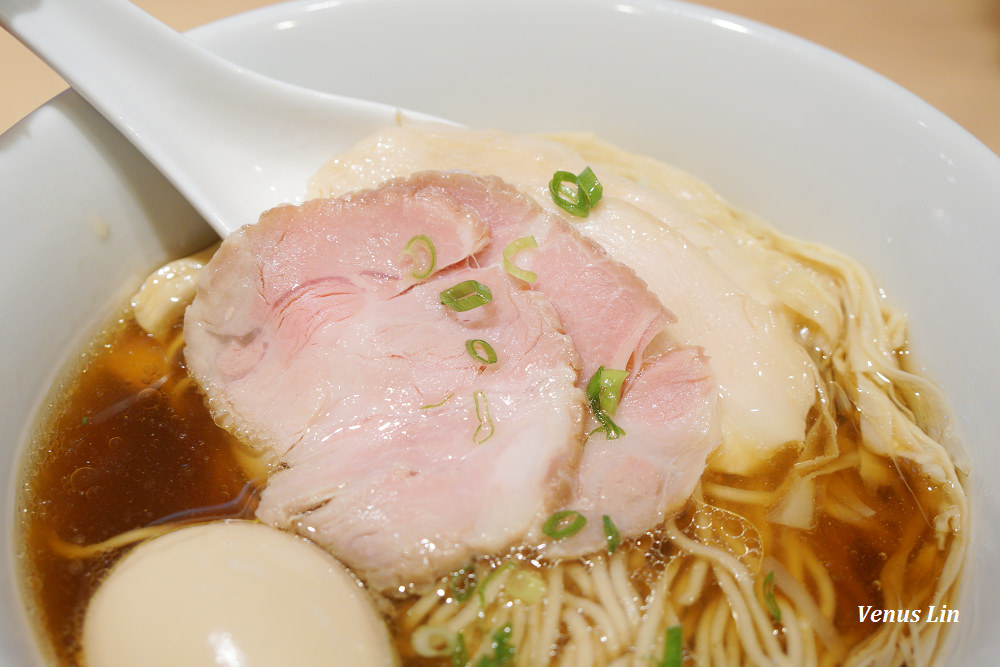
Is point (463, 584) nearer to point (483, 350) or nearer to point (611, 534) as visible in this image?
point (611, 534)

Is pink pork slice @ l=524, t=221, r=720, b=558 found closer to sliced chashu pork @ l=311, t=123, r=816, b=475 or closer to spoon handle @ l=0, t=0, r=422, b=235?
sliced chashu pork @ l=311, t=123, r=816, b=475

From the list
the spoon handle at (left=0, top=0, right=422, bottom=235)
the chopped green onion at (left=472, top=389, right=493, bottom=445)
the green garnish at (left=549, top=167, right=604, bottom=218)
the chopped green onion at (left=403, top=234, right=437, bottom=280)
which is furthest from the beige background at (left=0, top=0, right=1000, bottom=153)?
the chopped green onion at (left=472, top=389, right=493, bottom=445)

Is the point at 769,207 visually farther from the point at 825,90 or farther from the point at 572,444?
the point at 572,444

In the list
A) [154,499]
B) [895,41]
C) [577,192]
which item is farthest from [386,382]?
[895,41]

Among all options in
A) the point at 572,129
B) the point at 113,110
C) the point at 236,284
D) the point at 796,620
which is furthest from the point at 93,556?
the point at 572,129

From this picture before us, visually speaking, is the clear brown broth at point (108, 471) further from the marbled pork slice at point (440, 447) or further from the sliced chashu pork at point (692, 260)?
the sliced chashu pork at point (692, 260)

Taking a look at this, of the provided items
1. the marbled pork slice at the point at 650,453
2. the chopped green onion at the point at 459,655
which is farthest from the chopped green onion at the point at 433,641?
the marbled pork slice at the point at 650,453

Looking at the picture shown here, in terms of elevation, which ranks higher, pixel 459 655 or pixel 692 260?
pixel 692 260
